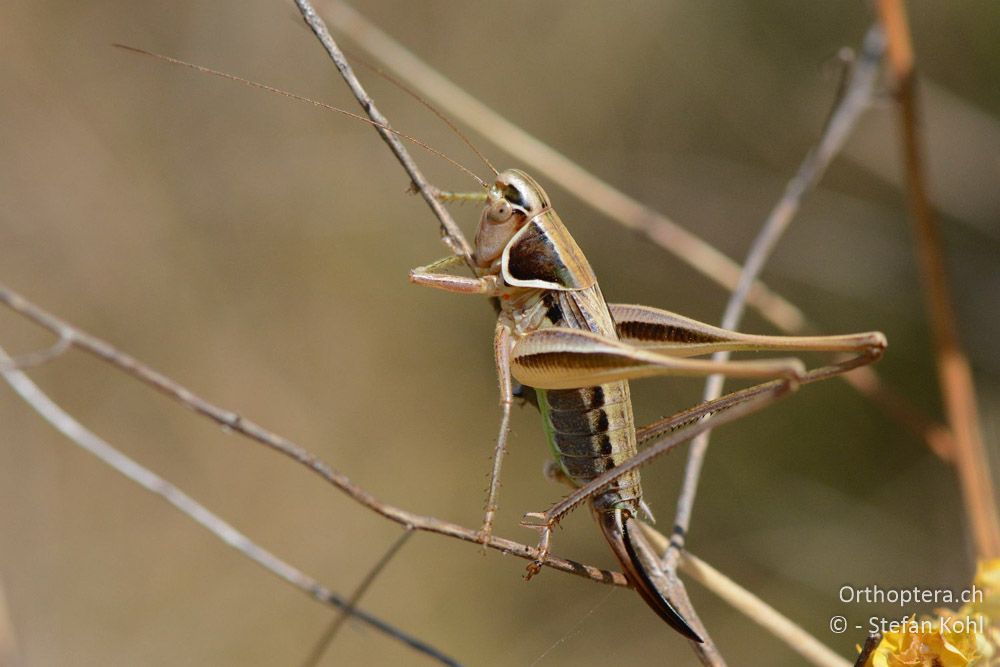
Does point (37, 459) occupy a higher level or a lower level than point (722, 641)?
lower

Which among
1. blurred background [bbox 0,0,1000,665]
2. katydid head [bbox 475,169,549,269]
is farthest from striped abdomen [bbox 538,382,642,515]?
blurred background [bbox 0,0,1000,665]

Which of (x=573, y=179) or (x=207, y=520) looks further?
(x=573, y=179)

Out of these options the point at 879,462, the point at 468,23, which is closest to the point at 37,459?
the point at 468,23

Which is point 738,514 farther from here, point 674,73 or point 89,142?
point 89,142

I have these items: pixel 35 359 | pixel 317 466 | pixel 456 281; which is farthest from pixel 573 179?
pixel 35 359

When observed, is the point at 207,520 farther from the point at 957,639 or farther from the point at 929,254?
the point at 929,254
